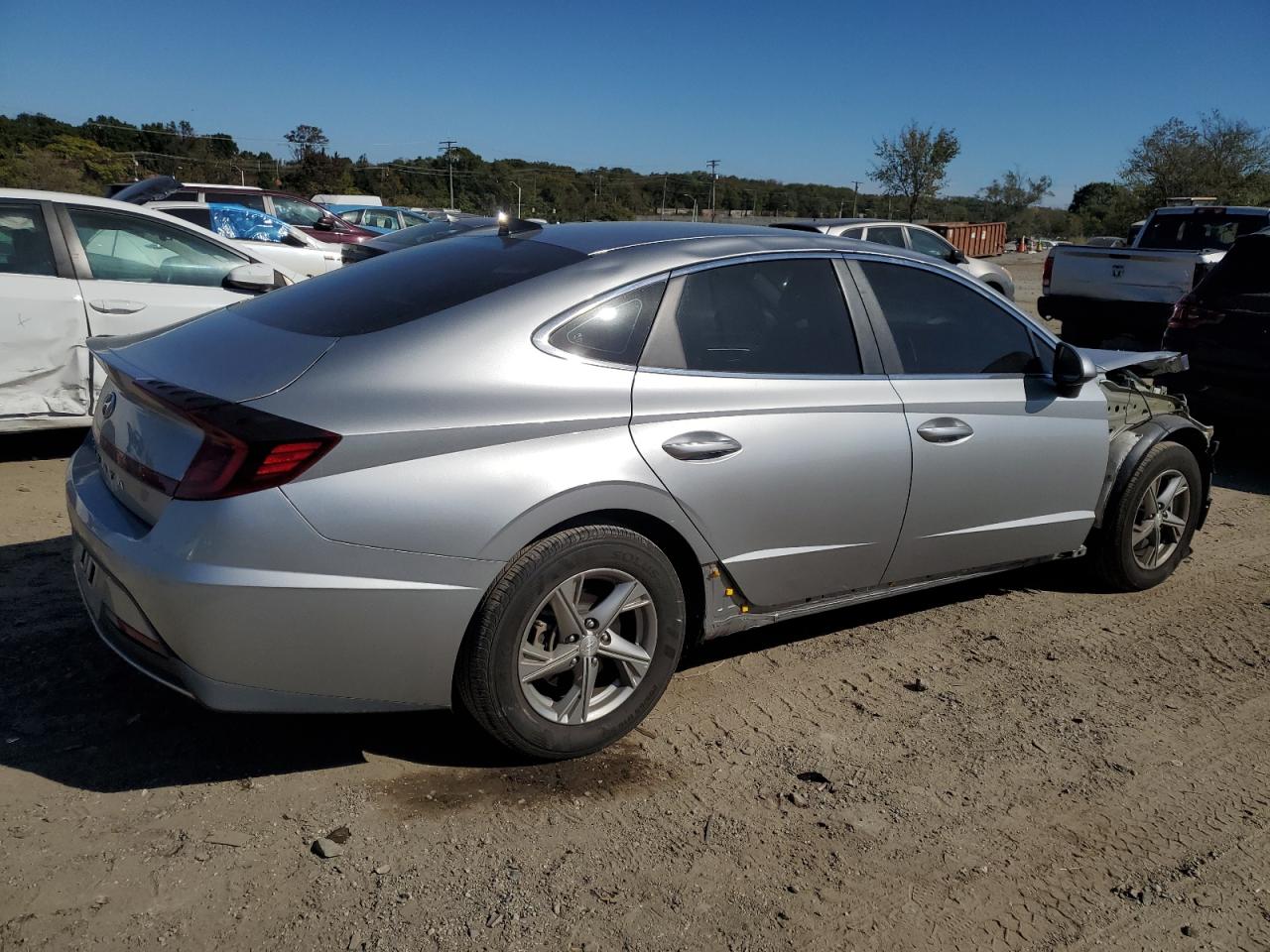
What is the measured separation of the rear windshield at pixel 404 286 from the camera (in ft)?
10.7

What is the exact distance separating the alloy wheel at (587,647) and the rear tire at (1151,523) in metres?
2.62

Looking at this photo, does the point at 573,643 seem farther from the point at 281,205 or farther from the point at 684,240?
the point at 281,205

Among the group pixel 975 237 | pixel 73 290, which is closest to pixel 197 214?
pixel 73 290

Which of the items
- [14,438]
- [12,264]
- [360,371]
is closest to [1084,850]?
[360,371]

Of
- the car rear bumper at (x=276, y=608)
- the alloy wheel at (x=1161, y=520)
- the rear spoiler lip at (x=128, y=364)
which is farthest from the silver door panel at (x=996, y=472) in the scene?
the rear spoiler lip at (x=128, y=364)

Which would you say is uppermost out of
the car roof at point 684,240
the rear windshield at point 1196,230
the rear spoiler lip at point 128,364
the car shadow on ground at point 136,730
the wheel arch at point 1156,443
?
the rear windshield at point 1196,230

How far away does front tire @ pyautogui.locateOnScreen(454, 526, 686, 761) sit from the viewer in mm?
3010

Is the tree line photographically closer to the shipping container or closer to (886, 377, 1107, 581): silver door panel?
the shipping container

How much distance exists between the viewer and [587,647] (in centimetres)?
321

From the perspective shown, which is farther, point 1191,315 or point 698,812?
point 1191,315

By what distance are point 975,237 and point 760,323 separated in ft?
101

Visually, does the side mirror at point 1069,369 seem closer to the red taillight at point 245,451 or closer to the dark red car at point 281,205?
the red taillight at point 245,451

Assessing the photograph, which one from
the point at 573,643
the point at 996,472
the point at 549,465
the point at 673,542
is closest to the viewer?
the point at 549,465

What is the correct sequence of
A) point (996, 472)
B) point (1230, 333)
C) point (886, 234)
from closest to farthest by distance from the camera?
point (996, 472) < point (1230, 333) < point (886, 234)
